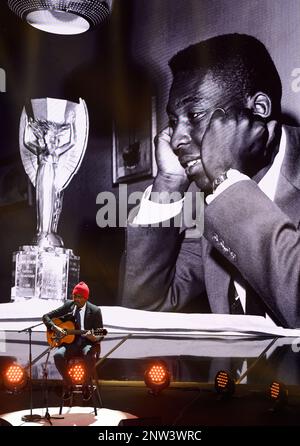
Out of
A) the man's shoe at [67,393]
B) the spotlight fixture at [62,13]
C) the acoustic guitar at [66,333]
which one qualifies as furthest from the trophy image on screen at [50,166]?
the man's shoe at [67,393]

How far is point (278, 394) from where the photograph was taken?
128 inches

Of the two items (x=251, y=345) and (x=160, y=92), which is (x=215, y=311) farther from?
(x=160, y=92)

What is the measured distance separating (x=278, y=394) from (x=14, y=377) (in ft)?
4.57

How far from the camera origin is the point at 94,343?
3480 mm

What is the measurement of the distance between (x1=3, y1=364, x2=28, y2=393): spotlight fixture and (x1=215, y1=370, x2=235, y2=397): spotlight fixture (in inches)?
40.8

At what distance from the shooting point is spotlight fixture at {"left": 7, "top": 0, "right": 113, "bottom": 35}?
5.14m

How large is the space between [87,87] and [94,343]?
9.63ft

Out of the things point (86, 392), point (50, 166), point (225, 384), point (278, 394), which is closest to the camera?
point (278, 394)

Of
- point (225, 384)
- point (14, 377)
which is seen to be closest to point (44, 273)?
point (14, 377)

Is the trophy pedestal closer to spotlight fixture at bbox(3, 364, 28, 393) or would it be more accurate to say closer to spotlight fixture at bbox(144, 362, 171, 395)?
spotlight fixture at bbox(3, 364, 28, 393)

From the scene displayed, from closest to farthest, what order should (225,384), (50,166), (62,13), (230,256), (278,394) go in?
(278,394), (225,384), (230,256), (62,13), (50,166)

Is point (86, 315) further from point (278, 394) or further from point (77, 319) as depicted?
point (278, 394)

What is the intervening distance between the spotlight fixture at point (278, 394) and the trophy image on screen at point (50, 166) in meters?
2.55
